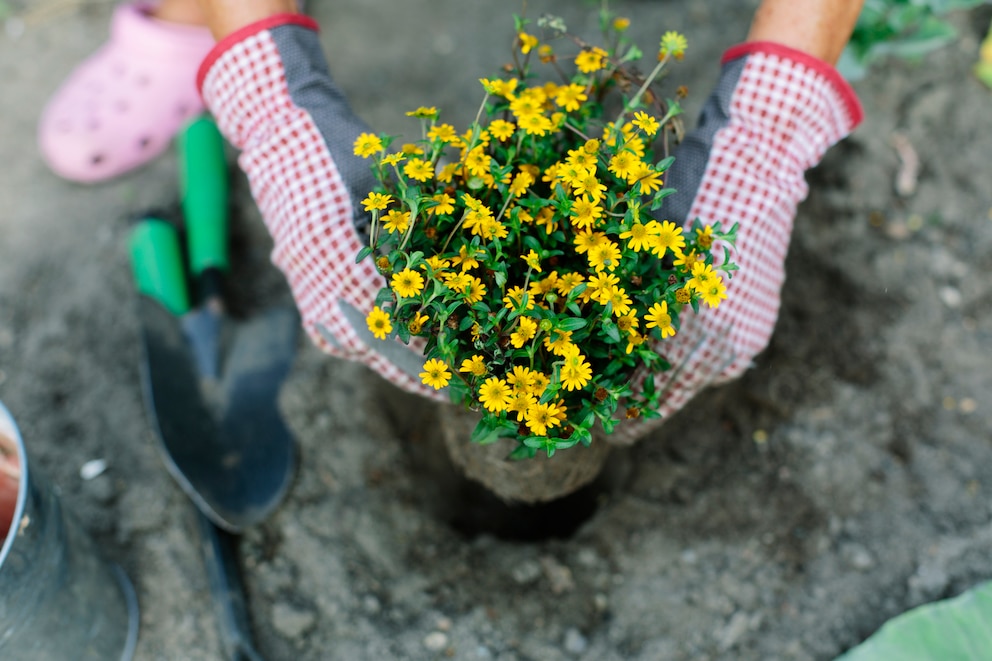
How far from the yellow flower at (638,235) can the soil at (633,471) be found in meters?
0.68

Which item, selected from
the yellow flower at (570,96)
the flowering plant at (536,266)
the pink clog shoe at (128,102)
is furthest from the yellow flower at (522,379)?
the pink clog shoe at (128,102)

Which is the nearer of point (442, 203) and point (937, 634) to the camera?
point (442, 203)

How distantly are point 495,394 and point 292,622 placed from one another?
714 millimetres

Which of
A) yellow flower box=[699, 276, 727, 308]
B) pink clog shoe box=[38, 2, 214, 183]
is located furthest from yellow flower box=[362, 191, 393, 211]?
pink clog shoe box=[38, 2, 214, 183]

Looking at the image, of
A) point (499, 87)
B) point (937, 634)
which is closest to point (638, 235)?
point (499, 87)

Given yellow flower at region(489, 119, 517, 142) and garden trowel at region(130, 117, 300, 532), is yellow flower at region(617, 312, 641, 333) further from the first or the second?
garden trowel at region(130, 117, 300, 532)

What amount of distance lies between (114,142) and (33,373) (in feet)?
1.74

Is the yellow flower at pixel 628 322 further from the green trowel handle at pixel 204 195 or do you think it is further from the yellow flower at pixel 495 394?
the green trowel handle at pixel 204 195

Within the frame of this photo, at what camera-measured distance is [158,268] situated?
5.15ft

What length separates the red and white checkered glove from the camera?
109 cm

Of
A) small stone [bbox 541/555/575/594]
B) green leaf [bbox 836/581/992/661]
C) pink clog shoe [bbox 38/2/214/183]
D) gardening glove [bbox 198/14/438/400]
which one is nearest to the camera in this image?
gardening glove [bbox 198/14/438/400]

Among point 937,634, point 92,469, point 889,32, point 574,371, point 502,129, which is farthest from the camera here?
point 889,32

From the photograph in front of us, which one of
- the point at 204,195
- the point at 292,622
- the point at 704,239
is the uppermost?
the point at 704,239

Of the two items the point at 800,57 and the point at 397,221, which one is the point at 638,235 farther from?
the point at 800,57
